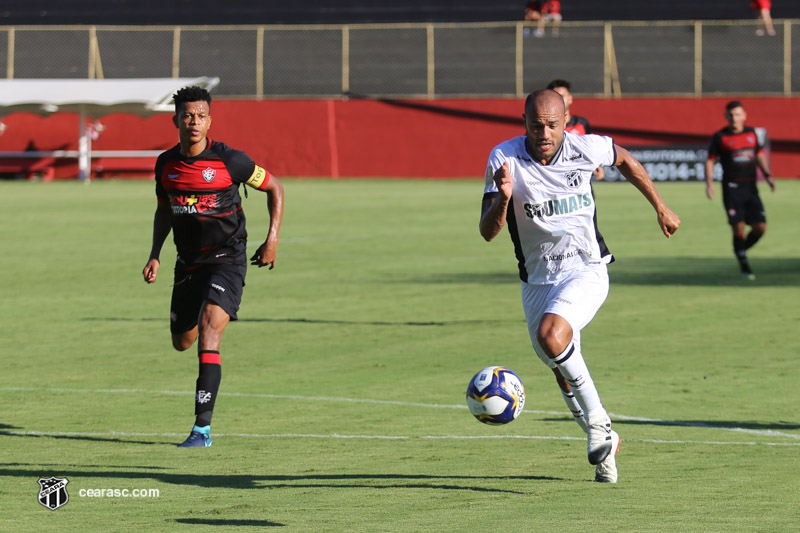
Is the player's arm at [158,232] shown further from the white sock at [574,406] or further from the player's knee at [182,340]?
the white sock at [574,406]

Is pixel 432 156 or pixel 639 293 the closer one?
pixel 639 293

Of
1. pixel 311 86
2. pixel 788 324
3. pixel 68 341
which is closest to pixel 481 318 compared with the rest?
pixel 788 324

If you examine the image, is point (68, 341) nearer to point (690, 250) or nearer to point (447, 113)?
point (690, 250)

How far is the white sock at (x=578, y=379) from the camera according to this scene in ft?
23.8

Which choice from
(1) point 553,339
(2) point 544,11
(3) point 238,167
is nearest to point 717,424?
(1) point 553,339

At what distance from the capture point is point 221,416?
9.59m

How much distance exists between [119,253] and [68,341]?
29.7 feet

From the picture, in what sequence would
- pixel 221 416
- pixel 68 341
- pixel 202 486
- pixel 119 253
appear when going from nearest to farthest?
pixel 202 486, pixel 221 416, pixel 68 341, pixel 119 253

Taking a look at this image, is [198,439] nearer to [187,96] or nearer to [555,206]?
[187,96]

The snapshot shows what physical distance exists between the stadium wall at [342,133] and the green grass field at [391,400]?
78.8ft

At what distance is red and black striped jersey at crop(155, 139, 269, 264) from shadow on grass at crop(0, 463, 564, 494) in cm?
194

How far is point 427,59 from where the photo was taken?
2037 inches

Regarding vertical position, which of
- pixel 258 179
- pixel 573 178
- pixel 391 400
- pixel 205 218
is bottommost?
pixel 391 400

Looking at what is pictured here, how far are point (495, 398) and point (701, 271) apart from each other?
13054 mm
